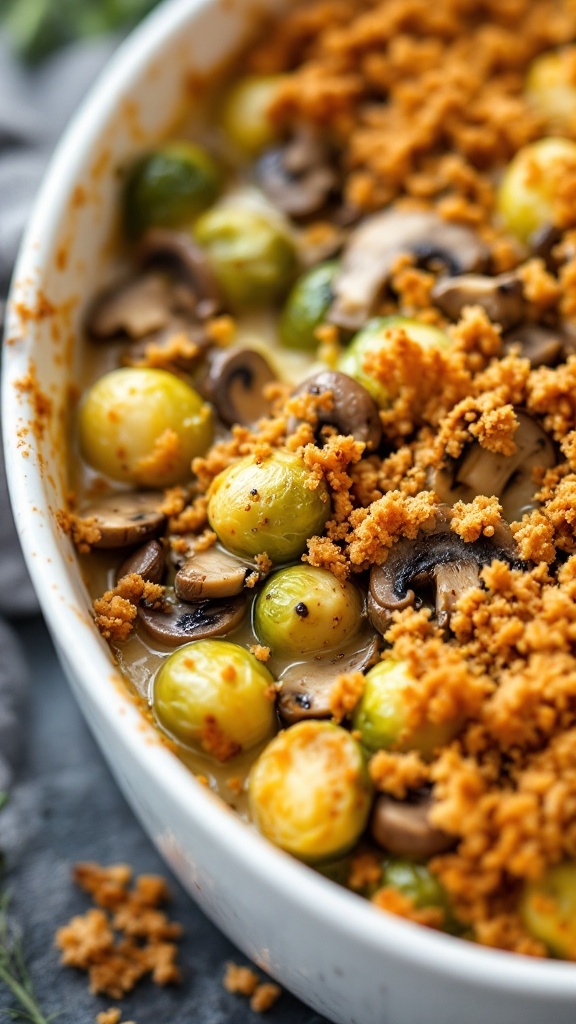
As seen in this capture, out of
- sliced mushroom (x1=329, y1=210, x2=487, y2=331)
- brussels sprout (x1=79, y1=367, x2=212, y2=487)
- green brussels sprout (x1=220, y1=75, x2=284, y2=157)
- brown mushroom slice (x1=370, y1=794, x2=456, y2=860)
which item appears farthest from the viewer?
green brussels sprout (x1=220, y1=75, x2=284, y2=157)

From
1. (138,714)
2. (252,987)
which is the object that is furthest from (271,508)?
(252,987)

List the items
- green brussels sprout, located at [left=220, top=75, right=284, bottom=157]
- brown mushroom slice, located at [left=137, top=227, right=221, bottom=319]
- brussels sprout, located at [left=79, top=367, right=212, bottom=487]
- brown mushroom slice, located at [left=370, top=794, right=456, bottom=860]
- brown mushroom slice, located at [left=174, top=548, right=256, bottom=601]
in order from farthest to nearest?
green brussels sprout, located at [left=220, top=75, right=284, bottom=157], brown mushroom slice, located at [left=137, top=227, right=221, bottom=319], brussels sprout, located at [left=79, top=367, right=212, bottom=487], brown mushroom slice, located at [left=174, top=548, right=256, bottom=601], brown mushroom slice, located at [left=370, top=794, right=456, bottom=860]

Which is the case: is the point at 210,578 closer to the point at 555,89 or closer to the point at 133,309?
the point at 133,309

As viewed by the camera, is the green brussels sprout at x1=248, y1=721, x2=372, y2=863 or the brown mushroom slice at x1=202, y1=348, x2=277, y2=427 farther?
the brown mushroom slice at x1=202, y1=348, x2=277, y2=427

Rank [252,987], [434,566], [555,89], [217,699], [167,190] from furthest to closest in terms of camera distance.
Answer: [555,89] < [167,190] < [252,987] < [434,566] < [217,699]

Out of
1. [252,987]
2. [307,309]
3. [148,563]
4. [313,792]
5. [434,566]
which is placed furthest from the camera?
[307,309]

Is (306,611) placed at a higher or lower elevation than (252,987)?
higher

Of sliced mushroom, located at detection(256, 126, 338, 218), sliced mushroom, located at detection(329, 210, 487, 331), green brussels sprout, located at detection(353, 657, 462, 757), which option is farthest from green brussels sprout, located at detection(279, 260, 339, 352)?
green brussels sprout, located at detection(353, 657, 462, 757)

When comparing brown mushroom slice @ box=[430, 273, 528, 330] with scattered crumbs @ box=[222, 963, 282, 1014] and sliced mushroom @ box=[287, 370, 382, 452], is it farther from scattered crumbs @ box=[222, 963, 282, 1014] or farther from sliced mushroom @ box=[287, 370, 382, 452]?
scattered crumbs @ box=[222, 963, 282, 1014]
